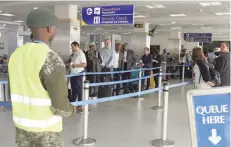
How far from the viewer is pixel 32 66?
1.75 metres

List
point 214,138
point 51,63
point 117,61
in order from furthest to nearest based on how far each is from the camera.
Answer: point 117,61 < point 214,138 < point 51,63

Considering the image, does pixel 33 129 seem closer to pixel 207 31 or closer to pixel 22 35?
pixel 22 35

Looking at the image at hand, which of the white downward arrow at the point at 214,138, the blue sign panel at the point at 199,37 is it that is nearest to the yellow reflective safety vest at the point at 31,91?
the white downward arrow at the point at 214,138

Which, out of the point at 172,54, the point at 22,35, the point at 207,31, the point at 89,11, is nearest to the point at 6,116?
the point at 22,35

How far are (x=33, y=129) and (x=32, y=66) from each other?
0.38 metres

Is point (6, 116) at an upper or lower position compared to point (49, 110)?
lower

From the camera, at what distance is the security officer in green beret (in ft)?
5.69

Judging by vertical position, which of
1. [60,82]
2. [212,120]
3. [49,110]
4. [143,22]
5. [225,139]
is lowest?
[225,139]

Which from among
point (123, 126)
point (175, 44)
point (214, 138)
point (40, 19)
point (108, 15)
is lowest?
point (123, 126)

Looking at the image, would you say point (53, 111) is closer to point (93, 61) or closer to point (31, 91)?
point (31, 91)

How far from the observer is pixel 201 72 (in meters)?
5.53

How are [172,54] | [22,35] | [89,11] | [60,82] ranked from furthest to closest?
[172,54], [89,11], [22,35], [60,82]

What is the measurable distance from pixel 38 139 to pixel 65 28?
10.8 meters

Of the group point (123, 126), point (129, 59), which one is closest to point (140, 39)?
point (129, 59)
